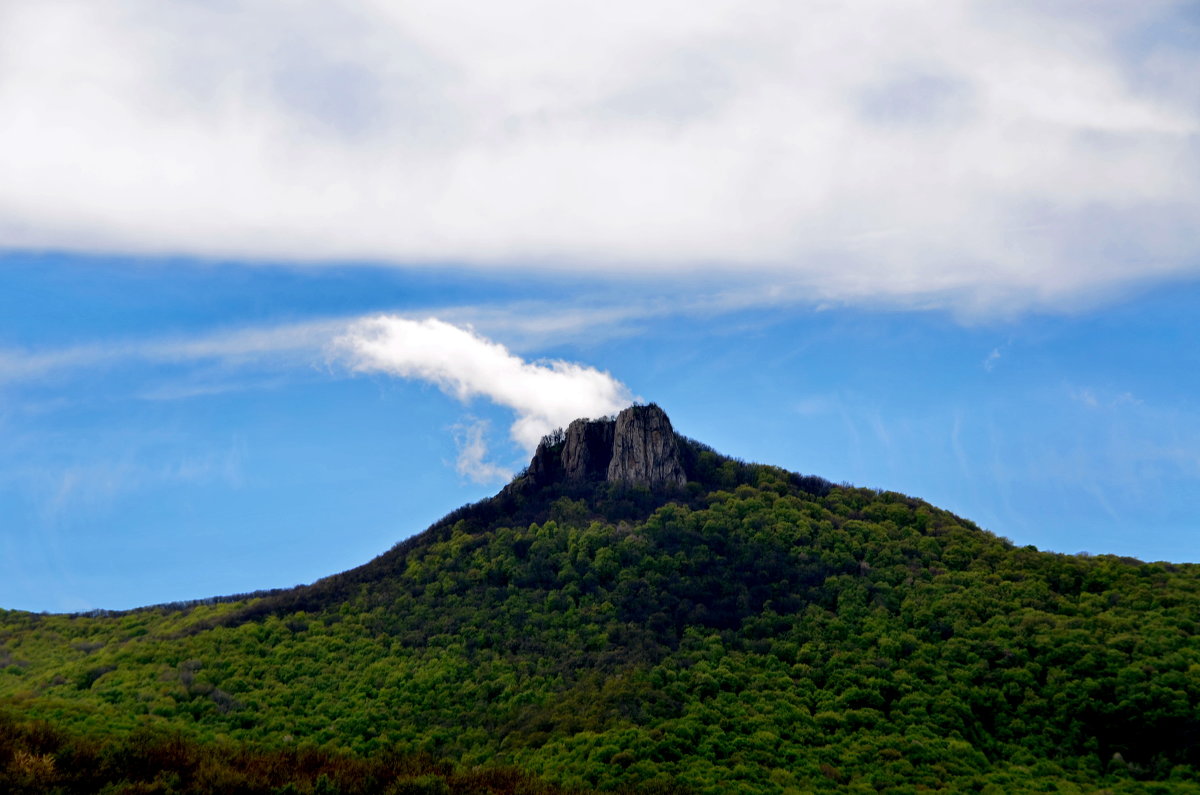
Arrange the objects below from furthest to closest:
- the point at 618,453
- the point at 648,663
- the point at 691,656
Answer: the point at 618,453 → the point at 691,656 → the point at 648,663

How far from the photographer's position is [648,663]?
199ft

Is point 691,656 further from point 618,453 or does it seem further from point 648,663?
point 618,453

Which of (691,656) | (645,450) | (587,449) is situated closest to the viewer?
(691,656)

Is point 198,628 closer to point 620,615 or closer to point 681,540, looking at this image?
point 620,615

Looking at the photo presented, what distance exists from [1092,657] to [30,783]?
58.3 meters

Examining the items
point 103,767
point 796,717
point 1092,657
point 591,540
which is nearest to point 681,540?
point 591,540

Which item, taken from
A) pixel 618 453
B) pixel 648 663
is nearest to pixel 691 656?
pixel 648 663

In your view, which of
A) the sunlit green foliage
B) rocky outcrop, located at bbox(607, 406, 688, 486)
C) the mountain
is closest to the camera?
the mountain

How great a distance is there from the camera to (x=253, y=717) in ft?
185

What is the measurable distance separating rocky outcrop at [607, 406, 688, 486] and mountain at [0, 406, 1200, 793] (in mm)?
331

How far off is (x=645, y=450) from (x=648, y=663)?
35675 millimetres

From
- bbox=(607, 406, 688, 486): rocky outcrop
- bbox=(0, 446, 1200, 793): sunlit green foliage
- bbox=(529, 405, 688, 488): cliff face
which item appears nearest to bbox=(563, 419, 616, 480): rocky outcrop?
bbox=(529, 405, 688, 488): cliff face

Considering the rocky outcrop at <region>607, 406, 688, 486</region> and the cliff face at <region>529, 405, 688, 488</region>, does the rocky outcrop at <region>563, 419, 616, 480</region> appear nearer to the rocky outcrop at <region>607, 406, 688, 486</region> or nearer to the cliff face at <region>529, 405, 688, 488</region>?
the cliff face at <region>529, 405, 688, 488</region>

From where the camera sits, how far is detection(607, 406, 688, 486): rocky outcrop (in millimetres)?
92438
